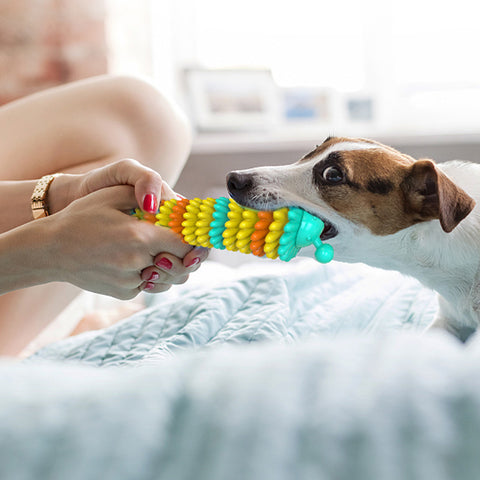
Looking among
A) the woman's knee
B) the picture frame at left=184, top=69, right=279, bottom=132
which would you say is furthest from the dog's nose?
the picture frame at left=184, top=69, right=279, bottom=132

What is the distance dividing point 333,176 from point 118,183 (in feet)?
1.16

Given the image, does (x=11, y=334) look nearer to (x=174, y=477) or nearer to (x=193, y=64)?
(x=174, y=477)

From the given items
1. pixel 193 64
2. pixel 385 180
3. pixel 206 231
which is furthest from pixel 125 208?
pixel 193 64

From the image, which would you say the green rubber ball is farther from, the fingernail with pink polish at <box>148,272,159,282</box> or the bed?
the bed

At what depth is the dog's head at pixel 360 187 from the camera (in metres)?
0.93

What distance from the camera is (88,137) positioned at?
1.11 metres

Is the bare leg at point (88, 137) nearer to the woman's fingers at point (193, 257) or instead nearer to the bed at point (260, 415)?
the woman's fingers at point (193, 257)

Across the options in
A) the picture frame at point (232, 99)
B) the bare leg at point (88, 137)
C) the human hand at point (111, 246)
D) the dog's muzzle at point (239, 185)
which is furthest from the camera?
the picture frame at point (232, 99)

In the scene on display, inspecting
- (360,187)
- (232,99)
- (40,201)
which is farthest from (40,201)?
(232,99)

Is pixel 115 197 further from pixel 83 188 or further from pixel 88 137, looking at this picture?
pixel 88 137

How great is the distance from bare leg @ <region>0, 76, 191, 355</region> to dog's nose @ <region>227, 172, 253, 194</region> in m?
0.26

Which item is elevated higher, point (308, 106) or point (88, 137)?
point (88, 137)

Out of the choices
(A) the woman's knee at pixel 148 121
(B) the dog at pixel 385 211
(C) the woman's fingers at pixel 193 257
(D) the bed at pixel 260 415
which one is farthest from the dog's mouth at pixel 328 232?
(D) the bed at pixel 260 415

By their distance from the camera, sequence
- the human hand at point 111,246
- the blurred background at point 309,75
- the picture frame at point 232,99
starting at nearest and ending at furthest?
the human hand at point 111,246
the blurred background at point 309,75
the picture frame at point 232,99
